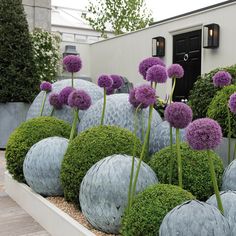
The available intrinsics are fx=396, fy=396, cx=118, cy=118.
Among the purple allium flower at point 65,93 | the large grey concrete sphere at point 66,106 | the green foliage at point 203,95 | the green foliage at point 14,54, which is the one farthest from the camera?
the green foliage at point 14,54

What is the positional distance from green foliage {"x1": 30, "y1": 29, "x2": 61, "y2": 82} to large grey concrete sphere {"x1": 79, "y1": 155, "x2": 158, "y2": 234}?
6486 millimetres

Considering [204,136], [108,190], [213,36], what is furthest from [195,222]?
[213,36]

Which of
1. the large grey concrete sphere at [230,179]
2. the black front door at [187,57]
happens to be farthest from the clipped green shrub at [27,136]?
the black front door at [187,57]

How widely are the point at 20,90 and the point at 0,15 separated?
4.46 ft

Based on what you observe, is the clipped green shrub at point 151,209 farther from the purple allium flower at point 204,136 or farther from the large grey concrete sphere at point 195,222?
the purple allium flower at point 204,136

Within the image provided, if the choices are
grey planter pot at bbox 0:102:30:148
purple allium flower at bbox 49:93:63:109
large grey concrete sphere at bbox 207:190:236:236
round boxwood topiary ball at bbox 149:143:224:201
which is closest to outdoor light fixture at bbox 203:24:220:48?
grey planter pot at bbox 0:102:30:148

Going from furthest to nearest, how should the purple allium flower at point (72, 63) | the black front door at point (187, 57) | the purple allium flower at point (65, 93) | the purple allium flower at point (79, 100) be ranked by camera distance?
the black front door at point (187, 57) < the purple allium flower at point (65, 93) < the purple allium flower at point (72, 63) < the purple allium flower at point (79, 100)

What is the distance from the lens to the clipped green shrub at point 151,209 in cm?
201

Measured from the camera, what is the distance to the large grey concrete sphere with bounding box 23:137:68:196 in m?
3.22

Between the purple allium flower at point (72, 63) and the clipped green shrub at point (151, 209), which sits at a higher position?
the purple allium flower at point (72, 63)

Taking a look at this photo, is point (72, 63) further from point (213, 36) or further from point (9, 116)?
point (213, 36)

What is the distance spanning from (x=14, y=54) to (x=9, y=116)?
113cm

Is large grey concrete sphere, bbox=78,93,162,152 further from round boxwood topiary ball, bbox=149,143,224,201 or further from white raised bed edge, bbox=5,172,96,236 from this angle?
white raised bed edge, bbox=5,172,96,236

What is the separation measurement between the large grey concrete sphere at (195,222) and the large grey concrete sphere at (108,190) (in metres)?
0.56
